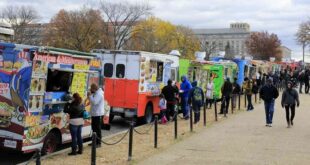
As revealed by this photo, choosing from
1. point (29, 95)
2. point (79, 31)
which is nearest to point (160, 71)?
point (29, 95)

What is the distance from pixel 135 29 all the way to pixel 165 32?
9560 mm

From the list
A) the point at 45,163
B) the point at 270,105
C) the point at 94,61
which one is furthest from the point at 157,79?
the point at 45,163

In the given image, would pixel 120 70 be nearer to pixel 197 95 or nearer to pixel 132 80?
pixel 132 80

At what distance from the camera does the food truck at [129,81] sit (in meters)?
16.9

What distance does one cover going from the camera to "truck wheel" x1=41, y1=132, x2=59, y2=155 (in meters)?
10.7

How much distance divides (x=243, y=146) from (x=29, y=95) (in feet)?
18.4

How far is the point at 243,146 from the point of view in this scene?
12.4 metres

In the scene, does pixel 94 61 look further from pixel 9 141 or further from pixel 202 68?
pixel 202 68

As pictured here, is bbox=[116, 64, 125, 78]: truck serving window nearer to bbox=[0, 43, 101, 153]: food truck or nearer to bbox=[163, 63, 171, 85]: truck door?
bbox=[163, 63, 171, 85]: truck door

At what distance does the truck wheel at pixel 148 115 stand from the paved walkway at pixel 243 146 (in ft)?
8.76

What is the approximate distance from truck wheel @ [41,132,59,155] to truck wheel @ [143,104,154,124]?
6849 millimetres

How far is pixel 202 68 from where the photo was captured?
26109 millimetres

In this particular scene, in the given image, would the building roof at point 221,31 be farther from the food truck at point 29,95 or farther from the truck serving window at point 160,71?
the food truck at point 29,95

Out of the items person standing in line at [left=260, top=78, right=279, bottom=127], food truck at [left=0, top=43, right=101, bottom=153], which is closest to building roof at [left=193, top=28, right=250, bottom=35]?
person standing in line at [left=260, top=78, right=279, bottom=127]
